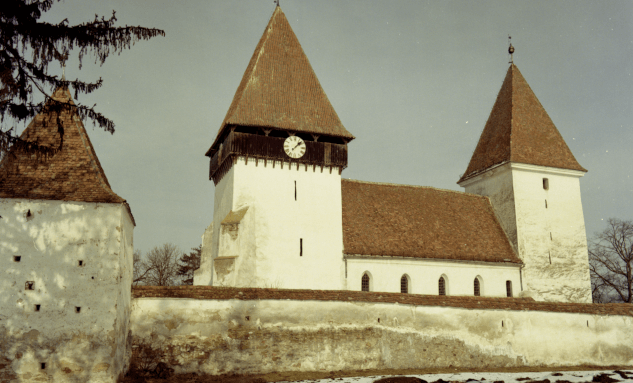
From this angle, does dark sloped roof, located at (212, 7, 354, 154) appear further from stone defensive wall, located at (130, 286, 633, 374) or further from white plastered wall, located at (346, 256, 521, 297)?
stone defensive wall, located at (130, 286, 633, 374)

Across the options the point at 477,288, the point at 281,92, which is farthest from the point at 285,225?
the point at 477,288

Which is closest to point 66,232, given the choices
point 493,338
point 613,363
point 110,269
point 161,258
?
point 110,269

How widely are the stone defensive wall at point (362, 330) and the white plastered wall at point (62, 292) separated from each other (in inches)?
64.6

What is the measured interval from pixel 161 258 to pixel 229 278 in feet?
135

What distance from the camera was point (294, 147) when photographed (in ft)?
79.4

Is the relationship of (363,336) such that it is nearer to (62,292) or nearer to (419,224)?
(62,292)

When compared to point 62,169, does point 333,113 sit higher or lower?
higher

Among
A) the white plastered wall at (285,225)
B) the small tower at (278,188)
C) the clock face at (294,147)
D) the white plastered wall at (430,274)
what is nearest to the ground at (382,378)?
the small tower at (278,188)

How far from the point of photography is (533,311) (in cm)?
2003

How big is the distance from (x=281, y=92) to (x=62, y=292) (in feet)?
47.9

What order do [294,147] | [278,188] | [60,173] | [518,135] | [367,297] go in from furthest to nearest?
[518,135], [294,147], [278,188], [367,297], [60,173]

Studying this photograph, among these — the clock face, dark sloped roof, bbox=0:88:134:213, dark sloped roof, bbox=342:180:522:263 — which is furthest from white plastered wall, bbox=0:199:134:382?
dark sloped roof, bbox=342:180:522:263

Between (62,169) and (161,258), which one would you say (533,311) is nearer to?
(62,169)

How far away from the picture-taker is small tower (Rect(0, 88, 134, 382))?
12.9 meters
